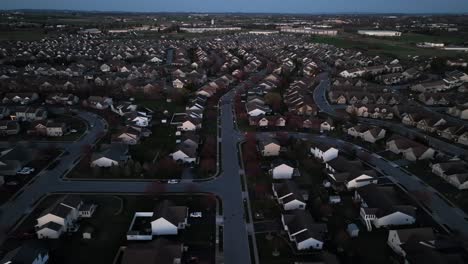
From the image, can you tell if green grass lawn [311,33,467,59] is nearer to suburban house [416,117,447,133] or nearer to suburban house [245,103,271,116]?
suburban house [416,117,447,133]

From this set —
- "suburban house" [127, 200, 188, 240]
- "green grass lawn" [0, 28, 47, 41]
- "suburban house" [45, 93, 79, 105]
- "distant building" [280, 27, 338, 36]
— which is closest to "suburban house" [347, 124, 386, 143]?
"suburban house" [127, 200, 188, 240]

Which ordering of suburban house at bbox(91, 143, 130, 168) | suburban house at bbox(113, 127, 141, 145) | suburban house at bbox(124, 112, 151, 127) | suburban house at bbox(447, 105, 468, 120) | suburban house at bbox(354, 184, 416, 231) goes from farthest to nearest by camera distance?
suburban house at bbox(447, 105, 468, 120) < suburban house at bbox(124, 112, 151, 127) < suburban house at bbox(113, 127, 141, 145) < suburban house at bbox(91, 143, 130, 168) < suburban house at bbox(354, 184, 416, 231)

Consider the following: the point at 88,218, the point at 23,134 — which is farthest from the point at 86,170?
the point at 23,134

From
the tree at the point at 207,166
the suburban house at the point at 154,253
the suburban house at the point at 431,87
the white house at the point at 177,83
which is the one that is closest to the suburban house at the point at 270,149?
the tree at the point at 207,166

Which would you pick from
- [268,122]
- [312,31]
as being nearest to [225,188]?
[268,122]

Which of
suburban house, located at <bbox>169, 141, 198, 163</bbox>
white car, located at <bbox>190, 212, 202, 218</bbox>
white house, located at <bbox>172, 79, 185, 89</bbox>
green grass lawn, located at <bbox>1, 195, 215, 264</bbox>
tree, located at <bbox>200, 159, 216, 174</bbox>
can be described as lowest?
green grass lawn, located at <bbox>1, 195, 215, 264</bbox>

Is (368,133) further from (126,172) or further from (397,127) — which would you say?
(126,172)

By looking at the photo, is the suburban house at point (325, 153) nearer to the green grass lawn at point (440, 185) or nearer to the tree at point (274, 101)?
the green grass lawn at point (440, 185)

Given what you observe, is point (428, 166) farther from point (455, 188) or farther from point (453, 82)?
point (453, 82)
